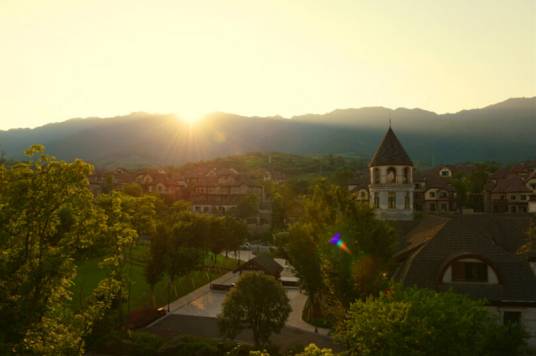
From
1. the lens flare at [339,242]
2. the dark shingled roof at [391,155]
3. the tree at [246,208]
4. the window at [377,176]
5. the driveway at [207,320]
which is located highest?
the dark shingled roof at [391,155]

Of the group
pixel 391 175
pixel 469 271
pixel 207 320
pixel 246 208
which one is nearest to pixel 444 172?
pixel 246 208

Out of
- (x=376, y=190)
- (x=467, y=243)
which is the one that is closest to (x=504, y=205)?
(x=376, y=190)

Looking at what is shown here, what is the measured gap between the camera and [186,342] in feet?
98.2

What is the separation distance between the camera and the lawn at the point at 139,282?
143 feet

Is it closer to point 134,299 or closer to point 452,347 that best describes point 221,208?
point 134,299

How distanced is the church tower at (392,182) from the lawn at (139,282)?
22821 mm

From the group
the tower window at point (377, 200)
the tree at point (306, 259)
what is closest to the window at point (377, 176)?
the tower window at point (377, 200)

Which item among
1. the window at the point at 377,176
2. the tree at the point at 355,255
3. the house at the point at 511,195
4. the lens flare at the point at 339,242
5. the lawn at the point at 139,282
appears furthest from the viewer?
the house at the point at 511,195

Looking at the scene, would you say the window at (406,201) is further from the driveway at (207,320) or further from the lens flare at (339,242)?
the lens flare at (339,242)

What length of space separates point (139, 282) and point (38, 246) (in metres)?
35.9

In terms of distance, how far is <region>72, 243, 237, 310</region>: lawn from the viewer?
143ft

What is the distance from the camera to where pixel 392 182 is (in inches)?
1614

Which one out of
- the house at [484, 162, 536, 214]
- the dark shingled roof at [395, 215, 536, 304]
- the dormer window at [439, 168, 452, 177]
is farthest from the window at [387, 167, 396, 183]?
the dormer window at [439, 168, 452, 177]

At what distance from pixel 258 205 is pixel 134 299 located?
196 feet
